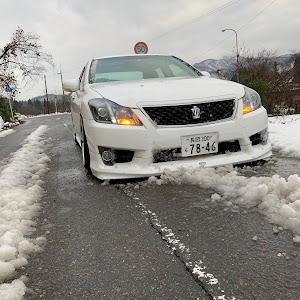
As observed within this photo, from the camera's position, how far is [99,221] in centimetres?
213

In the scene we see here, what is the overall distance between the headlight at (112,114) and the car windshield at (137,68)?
3.14 feet

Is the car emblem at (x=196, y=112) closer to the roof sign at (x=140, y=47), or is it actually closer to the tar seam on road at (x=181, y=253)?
the tar seam on road at (x=181, y=253)

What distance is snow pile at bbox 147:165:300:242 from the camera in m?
1.81

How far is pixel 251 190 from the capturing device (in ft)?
7.23

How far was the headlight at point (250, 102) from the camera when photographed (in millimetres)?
3014

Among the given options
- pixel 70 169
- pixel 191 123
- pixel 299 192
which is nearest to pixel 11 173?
pixel 70 169

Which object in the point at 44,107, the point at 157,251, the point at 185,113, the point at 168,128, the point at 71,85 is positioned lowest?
the point at 44,107

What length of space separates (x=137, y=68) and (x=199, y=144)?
1.67m

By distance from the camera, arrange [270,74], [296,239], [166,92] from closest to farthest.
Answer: [296,239]
[166,92]
[270,74]

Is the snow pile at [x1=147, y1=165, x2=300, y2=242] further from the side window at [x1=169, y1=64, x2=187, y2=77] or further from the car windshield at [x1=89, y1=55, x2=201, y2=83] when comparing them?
the side window at [x1=169, y1=64, x2=187, y2=77]

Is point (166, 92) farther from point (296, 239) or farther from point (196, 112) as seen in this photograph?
point (296, 239)

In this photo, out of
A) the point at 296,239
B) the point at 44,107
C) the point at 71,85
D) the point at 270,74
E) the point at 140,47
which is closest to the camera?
the point at 296,239

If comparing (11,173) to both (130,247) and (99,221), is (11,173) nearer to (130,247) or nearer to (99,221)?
(99,221)

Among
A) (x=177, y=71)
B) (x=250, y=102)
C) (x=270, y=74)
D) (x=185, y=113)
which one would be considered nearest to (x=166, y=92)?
(x=185, y=113)
